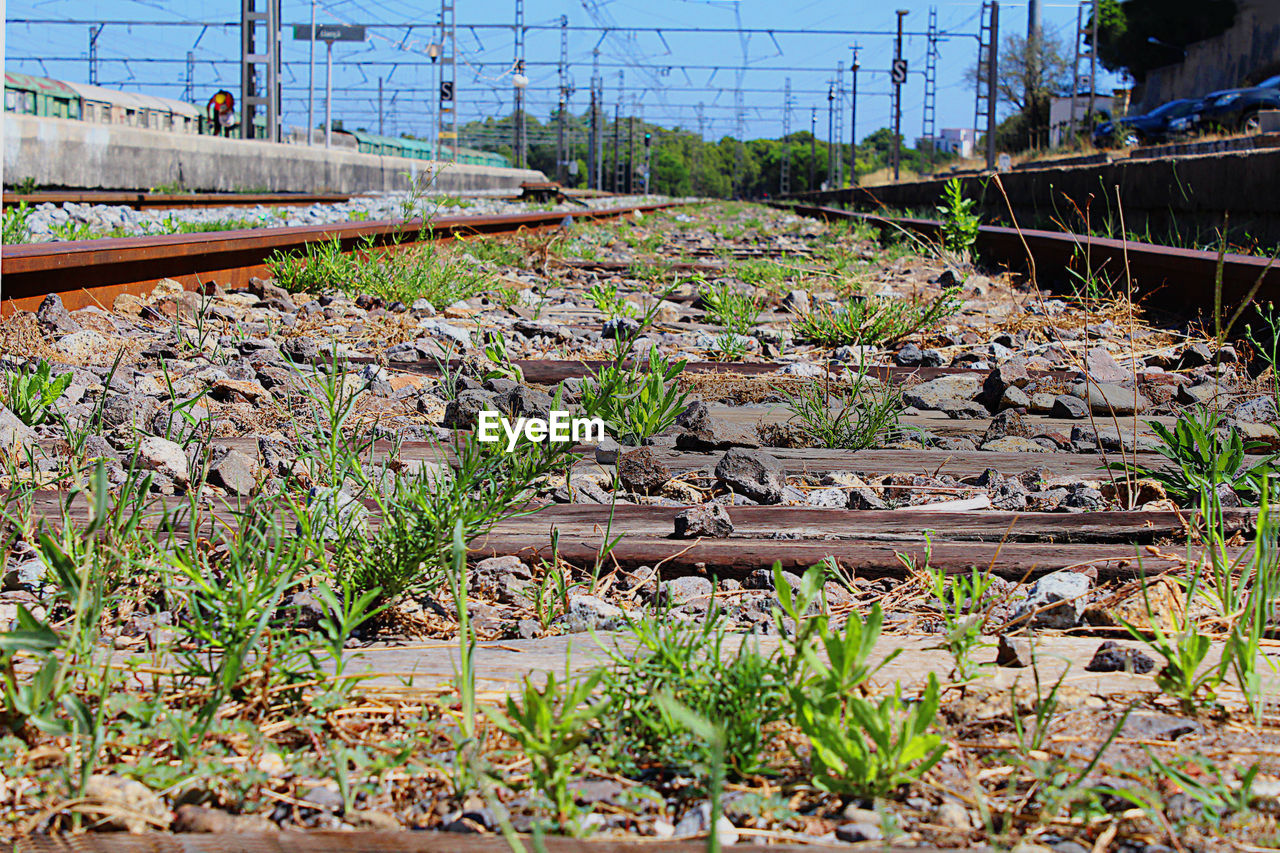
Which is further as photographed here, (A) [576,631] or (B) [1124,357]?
(B) [1124,357]

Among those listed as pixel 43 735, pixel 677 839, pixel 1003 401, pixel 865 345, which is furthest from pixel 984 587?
pixel 865 345

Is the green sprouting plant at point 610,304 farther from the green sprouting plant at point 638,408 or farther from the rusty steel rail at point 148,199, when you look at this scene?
the rusty steel rail at point 148,199

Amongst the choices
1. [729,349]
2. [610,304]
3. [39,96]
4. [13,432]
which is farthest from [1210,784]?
[39,96]

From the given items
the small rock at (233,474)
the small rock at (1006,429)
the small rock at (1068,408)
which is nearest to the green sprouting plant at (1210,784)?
the small rock at (233,474)

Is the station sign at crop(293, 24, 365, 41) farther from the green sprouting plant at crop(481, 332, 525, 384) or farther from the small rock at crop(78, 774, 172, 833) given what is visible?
the small rock at crop(78, 774, 172, 833)

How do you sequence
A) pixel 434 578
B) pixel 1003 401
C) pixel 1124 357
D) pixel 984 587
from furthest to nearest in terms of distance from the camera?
pixel 1124 357 < pixel 1003 401 < pixel 434 578 < pixel 984 587

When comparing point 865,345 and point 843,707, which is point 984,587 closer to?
point 843,707

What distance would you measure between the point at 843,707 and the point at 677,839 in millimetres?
314

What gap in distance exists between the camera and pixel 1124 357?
4.54m

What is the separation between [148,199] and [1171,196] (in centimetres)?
1071

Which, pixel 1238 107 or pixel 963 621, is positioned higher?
pixel 1238 107

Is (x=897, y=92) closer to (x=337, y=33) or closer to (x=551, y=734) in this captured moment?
(x=337, y=33)

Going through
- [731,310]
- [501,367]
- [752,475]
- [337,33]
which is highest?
[337,33]

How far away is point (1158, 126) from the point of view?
33125 millimetres
